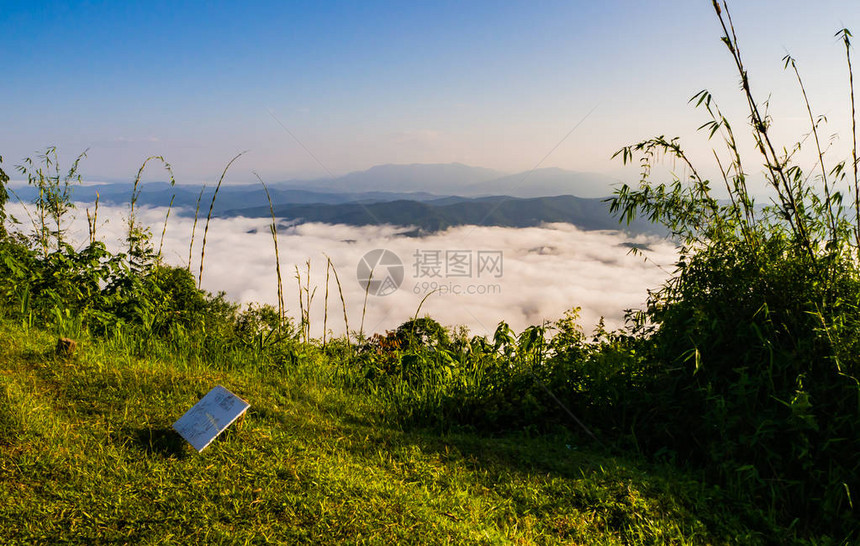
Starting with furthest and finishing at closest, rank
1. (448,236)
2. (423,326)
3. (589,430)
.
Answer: (448,236)
(423,326)
(589,430)

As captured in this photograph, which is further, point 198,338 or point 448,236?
point 448,236

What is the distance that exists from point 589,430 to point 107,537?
105 inches

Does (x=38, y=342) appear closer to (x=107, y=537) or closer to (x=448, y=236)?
(x=107, y=537)

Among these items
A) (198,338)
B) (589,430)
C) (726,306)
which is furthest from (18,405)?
(726,306)

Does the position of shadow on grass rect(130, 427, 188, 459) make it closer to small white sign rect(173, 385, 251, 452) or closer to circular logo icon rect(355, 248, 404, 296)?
small white sign rect(173, 385, 251, 452)

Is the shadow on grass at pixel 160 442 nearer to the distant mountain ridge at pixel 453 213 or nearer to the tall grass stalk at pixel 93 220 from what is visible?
the tall grass stalk at pixel 93 220

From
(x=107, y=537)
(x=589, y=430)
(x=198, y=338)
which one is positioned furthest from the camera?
(x=198, y=338)

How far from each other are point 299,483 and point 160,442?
900 mm

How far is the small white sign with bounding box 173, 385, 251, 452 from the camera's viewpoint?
8.11 feet

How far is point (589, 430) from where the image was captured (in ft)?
10.4

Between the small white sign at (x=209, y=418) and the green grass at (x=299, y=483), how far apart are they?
99mm

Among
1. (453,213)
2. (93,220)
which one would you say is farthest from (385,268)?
(453,213)

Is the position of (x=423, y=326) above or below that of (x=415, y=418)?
below


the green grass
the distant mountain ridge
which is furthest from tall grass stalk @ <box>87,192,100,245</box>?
the distant mountain ridge
